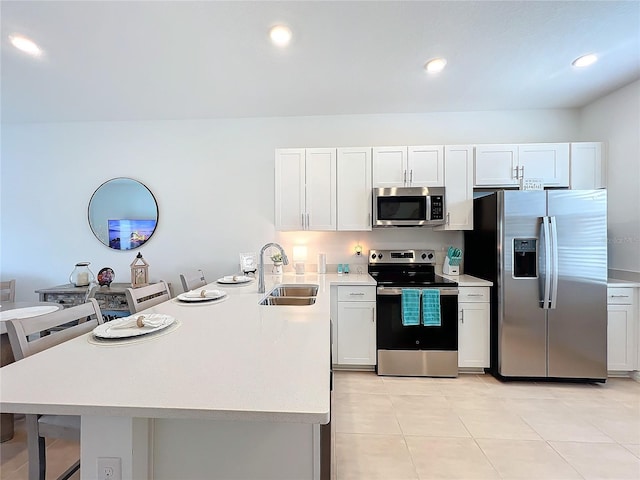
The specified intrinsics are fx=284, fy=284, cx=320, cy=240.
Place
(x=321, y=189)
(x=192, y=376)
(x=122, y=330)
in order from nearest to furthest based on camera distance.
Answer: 1. (x=192, y=376)
2. (x=122, y=330)
3. (x=321, y=189)

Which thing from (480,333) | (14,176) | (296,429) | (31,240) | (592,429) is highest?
(14,176)

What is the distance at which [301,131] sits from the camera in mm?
3346

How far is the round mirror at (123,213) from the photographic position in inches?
136

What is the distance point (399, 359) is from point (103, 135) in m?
4.25

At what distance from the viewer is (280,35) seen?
1951mm

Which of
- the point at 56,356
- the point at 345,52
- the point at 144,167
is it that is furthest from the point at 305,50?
the point at 144,167

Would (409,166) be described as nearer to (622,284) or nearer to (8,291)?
(622,284)

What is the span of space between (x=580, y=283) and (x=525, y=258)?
1.59 feet

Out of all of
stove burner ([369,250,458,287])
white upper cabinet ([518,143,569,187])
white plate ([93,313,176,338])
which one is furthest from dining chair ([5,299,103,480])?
white upper cabinet ([518,143,569,187])

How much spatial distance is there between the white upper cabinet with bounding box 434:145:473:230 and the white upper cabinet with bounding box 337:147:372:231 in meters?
0.81

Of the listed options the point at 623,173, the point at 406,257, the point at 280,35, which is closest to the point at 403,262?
the point at 406,257

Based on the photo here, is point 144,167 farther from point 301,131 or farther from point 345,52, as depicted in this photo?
point 345,52

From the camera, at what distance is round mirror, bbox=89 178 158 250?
3451 millimetres

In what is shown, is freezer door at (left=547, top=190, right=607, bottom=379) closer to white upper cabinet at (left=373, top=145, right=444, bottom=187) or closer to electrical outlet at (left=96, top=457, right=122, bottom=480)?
white upper cabinet at (left=373, top=145, right=444, bottom=187)
